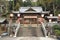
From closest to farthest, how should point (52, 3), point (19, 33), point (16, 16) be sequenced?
point (19, 33), point (16, 16), point (52, 3)

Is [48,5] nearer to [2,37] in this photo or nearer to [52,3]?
[52,3]

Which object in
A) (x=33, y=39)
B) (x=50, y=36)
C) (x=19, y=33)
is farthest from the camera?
(x=19, y=33)

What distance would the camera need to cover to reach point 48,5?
6097 centimetres

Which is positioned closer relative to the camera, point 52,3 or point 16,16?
point 16,16

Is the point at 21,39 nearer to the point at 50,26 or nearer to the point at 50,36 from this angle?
the point at 50,36

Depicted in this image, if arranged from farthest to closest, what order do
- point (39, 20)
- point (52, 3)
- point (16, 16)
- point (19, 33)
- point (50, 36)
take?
point (52, 3) < point (16, 16) < point (39, 20) < point (19, 33) < point (50, 36)

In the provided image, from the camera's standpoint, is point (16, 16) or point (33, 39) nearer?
point (33, 39)

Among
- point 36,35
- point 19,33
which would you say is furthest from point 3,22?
point 36,35

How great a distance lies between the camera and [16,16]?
183 ft

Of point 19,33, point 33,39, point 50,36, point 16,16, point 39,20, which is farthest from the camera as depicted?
point 16,16

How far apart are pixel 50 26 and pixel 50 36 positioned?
15.8 feet

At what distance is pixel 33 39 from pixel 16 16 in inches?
862

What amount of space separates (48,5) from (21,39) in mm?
27754

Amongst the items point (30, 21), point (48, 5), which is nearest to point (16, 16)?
point (30, 21)
